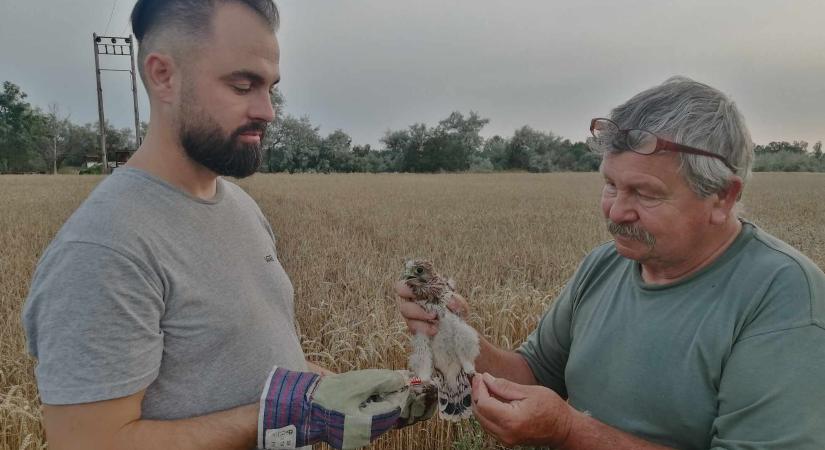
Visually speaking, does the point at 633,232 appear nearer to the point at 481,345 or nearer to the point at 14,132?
the point at 481,345

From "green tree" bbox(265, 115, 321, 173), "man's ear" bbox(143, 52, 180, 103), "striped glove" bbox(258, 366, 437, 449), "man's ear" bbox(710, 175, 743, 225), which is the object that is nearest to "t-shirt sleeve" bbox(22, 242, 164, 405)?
"striped glove" bbox(258, 366, 437, 449)

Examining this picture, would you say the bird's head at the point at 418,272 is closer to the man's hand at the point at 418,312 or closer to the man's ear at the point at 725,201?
the man's hand at the point at 418,312

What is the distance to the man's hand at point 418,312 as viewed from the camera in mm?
2445

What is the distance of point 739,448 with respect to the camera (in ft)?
5.89

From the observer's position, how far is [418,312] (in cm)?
246

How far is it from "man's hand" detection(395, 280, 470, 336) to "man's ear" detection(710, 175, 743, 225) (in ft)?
3.74

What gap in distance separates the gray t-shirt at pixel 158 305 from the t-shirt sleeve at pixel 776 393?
65.9 inches

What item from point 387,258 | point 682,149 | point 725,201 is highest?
point 682,149

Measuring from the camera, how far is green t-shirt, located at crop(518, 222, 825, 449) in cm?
174

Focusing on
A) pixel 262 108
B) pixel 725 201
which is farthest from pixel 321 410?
pixel 725 201

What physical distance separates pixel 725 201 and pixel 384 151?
2459 inches

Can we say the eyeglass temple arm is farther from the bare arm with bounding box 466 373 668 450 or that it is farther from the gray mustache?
the bare arm with bounding box 466 373 668 450

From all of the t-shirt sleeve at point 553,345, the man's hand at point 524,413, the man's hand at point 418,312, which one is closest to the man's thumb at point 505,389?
the man's hand at point 524,413

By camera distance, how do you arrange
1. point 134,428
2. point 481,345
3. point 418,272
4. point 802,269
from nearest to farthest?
point 134,428 → point 802,269 → point 418,272 → point 481,345
